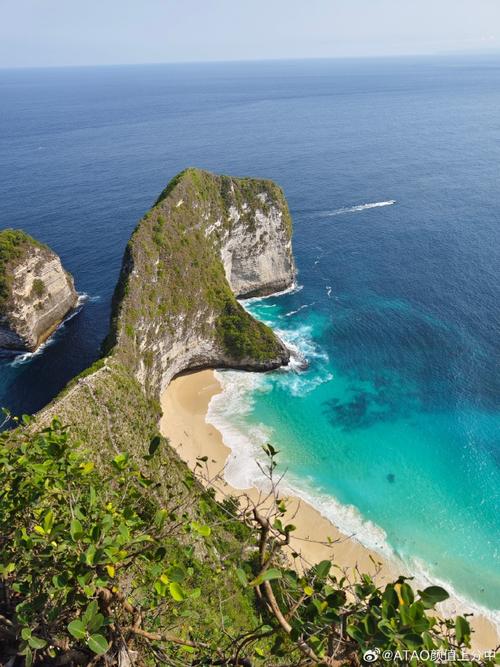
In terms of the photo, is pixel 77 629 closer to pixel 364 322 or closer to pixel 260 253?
pixel 364 322

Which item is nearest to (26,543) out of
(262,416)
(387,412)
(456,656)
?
(456,656)

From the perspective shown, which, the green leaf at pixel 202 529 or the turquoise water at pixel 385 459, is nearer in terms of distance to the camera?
the green leaf at pixel 202 529

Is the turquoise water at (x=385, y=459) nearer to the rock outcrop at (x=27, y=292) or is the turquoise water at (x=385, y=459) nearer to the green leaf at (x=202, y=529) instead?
the rock outcrop at (x=27, y=292)

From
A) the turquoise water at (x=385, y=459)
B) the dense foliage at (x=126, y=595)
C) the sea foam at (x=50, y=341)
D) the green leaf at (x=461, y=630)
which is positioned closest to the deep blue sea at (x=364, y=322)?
the turquoise water at (x=385, y=459)

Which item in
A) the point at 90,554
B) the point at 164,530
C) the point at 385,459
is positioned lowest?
the point at 385,459

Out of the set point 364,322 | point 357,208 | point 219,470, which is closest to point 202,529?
point 219,470

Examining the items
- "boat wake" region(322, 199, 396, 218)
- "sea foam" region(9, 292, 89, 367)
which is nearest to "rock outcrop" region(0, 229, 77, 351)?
"sea foam" region(9, 292, 89, 367)

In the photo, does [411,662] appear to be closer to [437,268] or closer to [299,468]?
[299,468]

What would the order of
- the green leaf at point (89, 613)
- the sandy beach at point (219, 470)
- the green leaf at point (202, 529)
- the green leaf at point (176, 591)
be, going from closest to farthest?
1. the green leaf at point (89, 613)
2. the green leaf at point (176, 591)
3. the green leaf at point (202, 529)
4. the sandy beach at point (219, 470)
